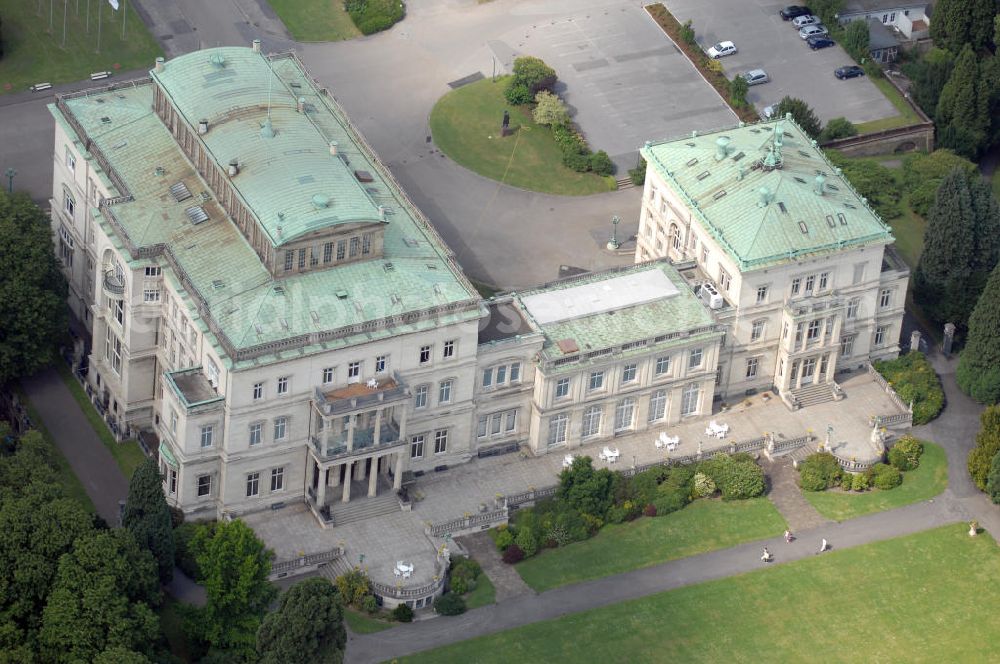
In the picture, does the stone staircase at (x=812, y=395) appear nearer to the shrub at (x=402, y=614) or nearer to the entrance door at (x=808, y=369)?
the entrance door at (x=808, y=369)

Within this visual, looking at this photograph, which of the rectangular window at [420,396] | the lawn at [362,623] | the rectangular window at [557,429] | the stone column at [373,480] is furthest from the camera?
the rectangular window at [557,429]

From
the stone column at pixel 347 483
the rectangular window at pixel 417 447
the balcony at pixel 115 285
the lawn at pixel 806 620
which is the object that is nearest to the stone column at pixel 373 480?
the stone column at pixel 347 483

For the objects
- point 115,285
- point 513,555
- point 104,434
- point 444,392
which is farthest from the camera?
point 104,434

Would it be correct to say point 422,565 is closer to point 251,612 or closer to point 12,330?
point 251,612

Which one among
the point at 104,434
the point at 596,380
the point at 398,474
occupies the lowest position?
the point at 104,434

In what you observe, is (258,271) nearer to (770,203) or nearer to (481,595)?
(481,595)

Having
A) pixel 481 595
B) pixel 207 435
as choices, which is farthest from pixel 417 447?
pixel 207 435
